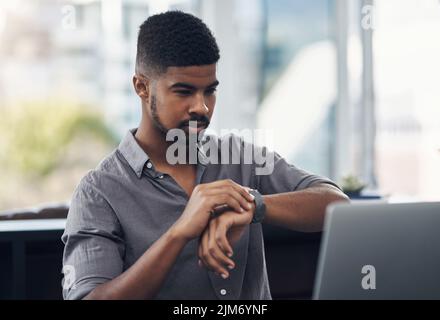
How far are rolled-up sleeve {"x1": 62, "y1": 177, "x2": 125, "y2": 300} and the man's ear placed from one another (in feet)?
0.87

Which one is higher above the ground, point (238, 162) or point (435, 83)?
point (435, 83)

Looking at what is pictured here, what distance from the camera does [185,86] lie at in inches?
60.1

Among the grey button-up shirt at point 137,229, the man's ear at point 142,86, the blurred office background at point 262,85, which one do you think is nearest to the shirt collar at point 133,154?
the grey button-up shirt at point 137,229

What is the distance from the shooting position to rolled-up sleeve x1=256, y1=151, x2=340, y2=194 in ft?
5.60

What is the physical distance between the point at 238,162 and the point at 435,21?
105 inches

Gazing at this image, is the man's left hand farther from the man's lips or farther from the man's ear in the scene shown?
the man's ear

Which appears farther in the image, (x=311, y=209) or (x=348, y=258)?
(x=311, y=209)

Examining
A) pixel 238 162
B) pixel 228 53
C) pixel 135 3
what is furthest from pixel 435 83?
pixel 238 162

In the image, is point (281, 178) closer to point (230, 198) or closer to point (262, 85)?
point (230, 198)

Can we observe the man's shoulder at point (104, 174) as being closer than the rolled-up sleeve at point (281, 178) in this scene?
Yes

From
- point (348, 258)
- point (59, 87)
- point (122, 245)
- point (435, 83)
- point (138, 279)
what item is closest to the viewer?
point (348, 258)

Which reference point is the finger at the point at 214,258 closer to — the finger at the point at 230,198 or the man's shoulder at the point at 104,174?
the finger at the point at 230,198

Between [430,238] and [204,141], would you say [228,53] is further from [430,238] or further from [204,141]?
[430,238]

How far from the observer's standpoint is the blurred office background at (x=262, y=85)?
12.2 feet
